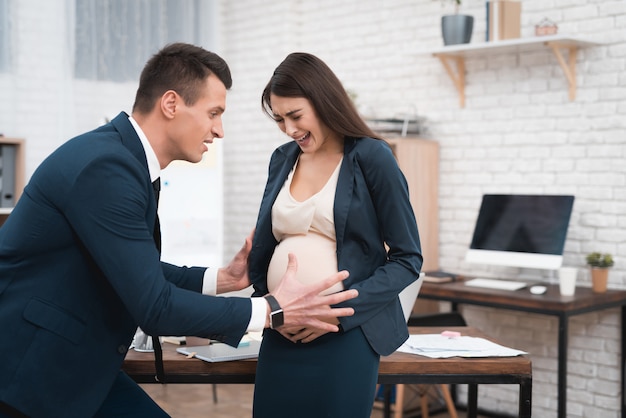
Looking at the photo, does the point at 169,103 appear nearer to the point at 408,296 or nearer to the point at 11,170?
the point at 408,296

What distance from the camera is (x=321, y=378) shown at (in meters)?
2.15

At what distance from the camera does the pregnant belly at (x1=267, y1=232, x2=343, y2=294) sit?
2211 mm

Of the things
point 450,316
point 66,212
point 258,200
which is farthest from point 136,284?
point 258,200

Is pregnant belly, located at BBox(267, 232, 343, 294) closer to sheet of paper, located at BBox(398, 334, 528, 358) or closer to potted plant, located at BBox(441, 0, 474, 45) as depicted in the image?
sheet of paper, located at BBox(398, 334, 528, 358)

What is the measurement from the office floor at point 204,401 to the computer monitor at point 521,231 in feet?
3.20

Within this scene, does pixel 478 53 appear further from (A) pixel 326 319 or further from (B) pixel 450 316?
(A) pixel 326 319

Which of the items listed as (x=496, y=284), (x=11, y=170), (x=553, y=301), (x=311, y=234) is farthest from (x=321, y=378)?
(x=11, y=170)

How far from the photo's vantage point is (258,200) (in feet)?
19.8

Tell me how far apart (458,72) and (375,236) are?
2.90 metres

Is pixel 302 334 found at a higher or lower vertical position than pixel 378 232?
lower

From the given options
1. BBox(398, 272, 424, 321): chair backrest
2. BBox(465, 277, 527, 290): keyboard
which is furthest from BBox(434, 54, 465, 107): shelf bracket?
BBox(398, 272, 424, 321): chair backrest

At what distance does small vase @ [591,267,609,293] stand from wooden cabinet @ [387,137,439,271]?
3.42 feet

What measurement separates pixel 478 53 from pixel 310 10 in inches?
60.5

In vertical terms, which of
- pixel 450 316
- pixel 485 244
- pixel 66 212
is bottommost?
pixel 450 316
